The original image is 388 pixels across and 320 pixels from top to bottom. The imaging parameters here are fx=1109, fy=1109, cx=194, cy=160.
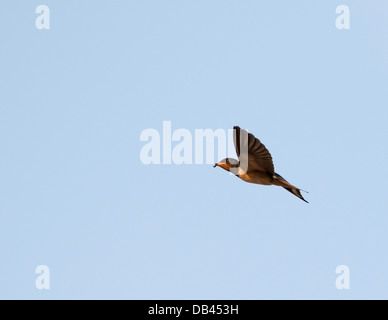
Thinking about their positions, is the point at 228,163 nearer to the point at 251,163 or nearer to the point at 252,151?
the point at 251,163

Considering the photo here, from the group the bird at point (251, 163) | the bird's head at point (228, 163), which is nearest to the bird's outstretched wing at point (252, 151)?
the bird at point (251, 163)

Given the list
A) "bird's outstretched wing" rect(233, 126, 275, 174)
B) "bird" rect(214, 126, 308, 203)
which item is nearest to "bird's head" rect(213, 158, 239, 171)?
"bird" rect(214, 126, 308, 203)

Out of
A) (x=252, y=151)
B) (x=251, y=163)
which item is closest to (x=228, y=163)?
(x=251, y=163)

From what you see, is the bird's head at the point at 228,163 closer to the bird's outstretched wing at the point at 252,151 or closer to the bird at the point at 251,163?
the bird at the point at 251,163

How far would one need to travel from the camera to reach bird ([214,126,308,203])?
87.2 feet

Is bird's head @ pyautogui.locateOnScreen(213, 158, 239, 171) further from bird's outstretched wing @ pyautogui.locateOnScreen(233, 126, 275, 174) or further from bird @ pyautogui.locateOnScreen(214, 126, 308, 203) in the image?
bird's outstretched wing @ pyautogui.locateOnScreen(233, 126, 275, 174)

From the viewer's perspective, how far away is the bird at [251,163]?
87.2 feet

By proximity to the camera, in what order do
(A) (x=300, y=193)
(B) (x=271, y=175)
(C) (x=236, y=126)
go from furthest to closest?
(A) (x=300, y=193)
(B) (x=271, y=175)
(C) (x=236, y=126)

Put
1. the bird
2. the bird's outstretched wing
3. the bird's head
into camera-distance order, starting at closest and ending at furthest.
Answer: the bird's outstretched wing, the bird, the bird's head
